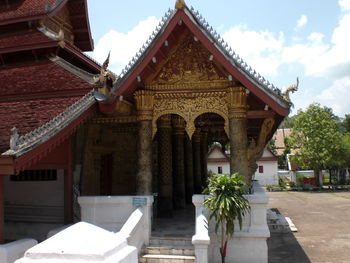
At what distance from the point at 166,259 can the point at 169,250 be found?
0.30m

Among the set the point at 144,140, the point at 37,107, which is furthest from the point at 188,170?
the point at 37,107

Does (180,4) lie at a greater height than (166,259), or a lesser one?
greater

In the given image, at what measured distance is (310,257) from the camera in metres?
9.37

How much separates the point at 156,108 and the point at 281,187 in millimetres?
33173

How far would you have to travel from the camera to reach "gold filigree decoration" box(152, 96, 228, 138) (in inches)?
371

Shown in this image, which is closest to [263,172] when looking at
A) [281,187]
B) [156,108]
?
[281,187]

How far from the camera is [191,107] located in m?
9.58

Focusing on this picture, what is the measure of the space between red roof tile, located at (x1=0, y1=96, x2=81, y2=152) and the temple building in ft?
0.09

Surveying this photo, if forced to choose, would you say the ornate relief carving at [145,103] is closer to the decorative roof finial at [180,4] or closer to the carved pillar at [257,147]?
the decorative roof finial at [180,4]

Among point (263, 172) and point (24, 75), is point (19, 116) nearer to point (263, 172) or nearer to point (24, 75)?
point (24, 75)

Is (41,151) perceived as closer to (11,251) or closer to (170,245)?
(11,251)

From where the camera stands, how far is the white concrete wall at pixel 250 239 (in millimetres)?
8039

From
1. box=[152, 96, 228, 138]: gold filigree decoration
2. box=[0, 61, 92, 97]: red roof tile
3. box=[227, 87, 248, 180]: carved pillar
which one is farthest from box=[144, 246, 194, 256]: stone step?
box=[0, 61, 92, 97]: red roof tile

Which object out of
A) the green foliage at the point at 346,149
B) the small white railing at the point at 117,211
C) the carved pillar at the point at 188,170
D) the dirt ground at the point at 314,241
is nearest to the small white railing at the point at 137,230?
the small white railing at the point at 117,211
